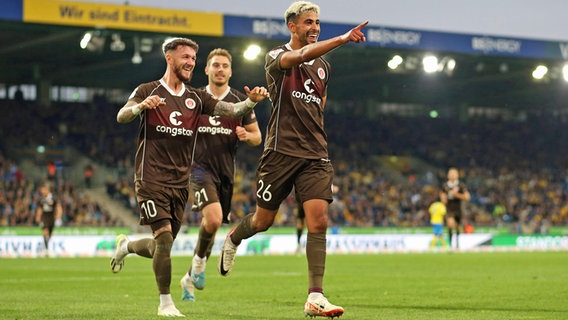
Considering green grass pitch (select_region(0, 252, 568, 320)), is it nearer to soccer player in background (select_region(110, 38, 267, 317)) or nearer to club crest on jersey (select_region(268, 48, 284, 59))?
soccer player in background (select_region(110, 38, 267, 317))

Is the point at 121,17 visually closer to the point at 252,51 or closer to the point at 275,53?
the point at 252,51

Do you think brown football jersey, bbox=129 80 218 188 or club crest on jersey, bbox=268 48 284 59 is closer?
club crest on jersey, bbox=268 48 284 59

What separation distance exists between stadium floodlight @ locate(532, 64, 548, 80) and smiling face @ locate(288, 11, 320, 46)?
39248mm

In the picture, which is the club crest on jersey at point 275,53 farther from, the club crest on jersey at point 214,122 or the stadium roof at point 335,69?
the stadium roof at point 335,69

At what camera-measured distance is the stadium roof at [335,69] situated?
3850 centimetres

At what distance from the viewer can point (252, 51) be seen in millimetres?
39156

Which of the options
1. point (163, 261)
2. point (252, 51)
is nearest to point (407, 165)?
point (252, 51)

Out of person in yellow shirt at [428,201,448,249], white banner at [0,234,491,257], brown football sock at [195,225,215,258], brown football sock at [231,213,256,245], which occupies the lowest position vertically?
white banner at [0,234,491,257]

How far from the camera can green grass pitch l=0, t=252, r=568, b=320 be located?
9172 millimetres

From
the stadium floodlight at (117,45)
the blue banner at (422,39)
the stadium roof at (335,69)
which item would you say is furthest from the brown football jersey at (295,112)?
the stadium floodlight at (117,45)

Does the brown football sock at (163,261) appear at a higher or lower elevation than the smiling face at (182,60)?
lower

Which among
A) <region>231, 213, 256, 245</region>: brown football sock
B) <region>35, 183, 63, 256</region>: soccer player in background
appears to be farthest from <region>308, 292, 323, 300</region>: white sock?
<region>35, 183, 63, 256</region>: soccer player in background

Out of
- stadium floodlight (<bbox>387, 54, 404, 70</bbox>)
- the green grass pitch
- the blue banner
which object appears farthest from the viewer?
stadium floodlight (<bbox>387, 54, 404, 70</bbox>)

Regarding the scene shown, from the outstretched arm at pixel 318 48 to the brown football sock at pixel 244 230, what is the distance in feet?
6.37
